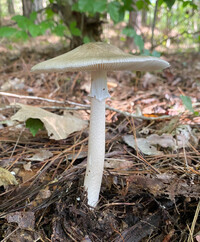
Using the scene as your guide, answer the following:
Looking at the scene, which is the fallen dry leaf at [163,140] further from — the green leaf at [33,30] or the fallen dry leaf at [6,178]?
the green leaf at [33,30]

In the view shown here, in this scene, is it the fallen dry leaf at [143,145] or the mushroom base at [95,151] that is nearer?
the mushroom base at [95,151]

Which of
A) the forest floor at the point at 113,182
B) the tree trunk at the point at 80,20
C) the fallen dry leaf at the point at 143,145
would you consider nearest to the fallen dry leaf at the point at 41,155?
the forest floor at the point at 113,182

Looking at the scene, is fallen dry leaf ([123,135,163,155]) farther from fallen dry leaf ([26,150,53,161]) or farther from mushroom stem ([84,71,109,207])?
fallen dry leaf ([26,150,53,161])

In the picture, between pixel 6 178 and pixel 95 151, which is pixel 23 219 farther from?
pixel 95 151

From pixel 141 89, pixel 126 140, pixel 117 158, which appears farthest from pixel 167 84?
pixel 117 158

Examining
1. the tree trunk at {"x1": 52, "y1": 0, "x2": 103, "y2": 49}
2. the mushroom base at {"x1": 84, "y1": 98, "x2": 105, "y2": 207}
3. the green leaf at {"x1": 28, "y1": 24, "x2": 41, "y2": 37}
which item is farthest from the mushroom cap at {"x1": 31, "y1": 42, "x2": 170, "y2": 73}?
the tree trunk at {"x1": 52, "y1": 0, "x2": 103, "y2": 49}

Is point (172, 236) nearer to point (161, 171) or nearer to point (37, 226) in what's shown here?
point (161, 171)
